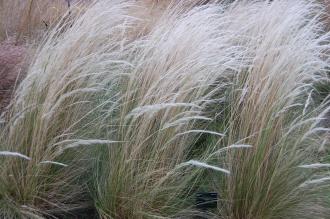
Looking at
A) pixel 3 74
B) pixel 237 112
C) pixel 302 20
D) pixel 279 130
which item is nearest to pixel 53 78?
pixel 3 74

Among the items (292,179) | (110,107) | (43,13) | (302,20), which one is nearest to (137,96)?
(110,107)

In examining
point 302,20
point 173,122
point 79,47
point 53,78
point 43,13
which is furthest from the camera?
point 43,13

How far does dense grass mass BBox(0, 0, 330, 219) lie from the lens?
2.79m

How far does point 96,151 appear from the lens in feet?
9.82

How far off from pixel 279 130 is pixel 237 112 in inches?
11.5

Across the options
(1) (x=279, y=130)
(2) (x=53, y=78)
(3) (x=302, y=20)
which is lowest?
(1) (x=279, y=130)

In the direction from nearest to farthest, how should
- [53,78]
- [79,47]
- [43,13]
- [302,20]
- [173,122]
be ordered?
[173,122], [53,78], [79,47], [302,20], [43,13]

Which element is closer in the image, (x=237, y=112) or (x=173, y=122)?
(x=173, y=122)

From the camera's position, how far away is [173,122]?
2754mm

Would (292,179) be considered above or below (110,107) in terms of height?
below

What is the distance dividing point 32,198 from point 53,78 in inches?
27.5

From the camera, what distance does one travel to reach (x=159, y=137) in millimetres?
2830

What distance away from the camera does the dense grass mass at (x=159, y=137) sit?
9.16 feet

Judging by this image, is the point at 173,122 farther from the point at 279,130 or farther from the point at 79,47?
the point at 79,47
